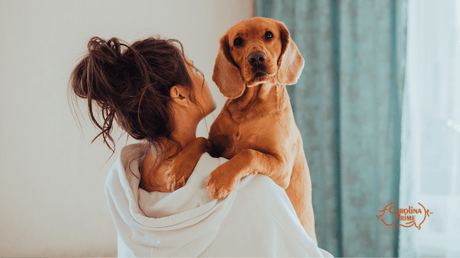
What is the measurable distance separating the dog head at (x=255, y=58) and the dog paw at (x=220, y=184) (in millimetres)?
327

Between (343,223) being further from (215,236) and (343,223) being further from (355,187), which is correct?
(215,236)

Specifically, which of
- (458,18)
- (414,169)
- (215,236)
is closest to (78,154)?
(215,236)

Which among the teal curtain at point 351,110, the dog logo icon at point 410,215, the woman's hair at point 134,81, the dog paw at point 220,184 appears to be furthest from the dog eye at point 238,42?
the dog logo icon at point 410,215

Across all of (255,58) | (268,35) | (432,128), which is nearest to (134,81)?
(255,58)

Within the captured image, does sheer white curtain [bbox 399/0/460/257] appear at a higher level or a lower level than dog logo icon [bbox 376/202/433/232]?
higher

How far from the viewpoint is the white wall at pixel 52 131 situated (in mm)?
1982

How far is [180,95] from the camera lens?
0.88 metres

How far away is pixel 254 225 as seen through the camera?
26.8 inches

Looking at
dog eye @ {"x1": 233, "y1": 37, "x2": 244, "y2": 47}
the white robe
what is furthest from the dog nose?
the white robe

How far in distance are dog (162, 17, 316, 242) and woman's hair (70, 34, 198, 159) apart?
149 mm

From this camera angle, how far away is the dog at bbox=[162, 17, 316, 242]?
895mm

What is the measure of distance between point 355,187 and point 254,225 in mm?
1495

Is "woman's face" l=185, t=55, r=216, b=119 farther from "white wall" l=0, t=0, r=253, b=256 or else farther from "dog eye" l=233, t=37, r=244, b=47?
"white wall" l=0, t=0, r=253, b=256

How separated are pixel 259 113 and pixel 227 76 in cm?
18
